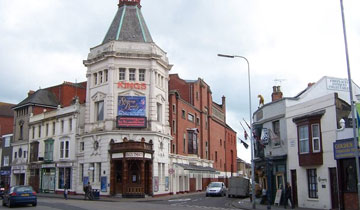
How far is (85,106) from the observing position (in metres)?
46.5

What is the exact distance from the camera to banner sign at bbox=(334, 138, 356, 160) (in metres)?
22.4

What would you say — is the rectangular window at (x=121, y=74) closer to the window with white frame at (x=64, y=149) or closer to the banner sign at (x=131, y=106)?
the banner sign at (x=131, y=106)

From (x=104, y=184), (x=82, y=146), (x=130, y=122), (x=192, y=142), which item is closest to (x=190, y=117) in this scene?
(x=192, y=142)

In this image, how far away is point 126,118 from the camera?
41.7 m

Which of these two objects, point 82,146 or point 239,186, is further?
point 82,146

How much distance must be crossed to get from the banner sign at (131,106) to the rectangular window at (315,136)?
67.0 ft

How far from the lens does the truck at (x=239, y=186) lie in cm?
4044

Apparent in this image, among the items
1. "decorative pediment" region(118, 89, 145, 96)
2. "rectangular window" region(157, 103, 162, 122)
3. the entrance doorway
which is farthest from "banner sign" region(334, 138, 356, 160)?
"rectangular window" region(157, 103, 162, 122)

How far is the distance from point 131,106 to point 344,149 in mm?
24159

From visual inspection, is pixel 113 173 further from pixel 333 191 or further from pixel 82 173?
pixel 333 191

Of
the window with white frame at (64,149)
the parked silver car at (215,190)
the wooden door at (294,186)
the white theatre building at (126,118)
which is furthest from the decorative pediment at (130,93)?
the wooden door at (294,186)

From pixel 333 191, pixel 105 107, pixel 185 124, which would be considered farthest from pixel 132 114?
pixel 333 191

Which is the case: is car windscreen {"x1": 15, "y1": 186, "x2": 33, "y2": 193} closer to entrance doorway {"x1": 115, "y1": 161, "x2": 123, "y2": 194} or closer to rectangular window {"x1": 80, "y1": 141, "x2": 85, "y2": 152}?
entrance doorway {"x1": 115, "y1": 161, "x2": 123, "y2": 194}

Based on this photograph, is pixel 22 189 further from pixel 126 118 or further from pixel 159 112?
pixel 159 112
